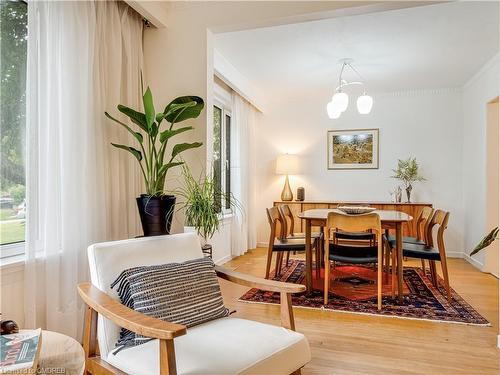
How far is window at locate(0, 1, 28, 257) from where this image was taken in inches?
73.9

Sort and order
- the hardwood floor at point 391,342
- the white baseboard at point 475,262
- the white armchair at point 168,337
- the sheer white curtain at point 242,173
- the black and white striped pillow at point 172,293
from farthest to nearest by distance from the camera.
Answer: the sheer white curtain at point 242,173, the white baseboard at point 475,262, the hardwood floor at point 391,342, the black and white striped pillow at point 172,293, the white armchair at point 168,337

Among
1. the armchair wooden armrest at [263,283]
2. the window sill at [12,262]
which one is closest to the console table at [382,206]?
the armchair wooden armrest at [263,283]

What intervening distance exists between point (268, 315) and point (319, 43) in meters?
2.71

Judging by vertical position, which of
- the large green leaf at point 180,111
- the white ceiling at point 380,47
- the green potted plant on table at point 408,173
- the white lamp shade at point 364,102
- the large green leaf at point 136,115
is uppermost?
the white ceiling at point 380,47

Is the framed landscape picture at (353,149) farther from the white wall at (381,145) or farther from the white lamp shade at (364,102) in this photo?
the white lamp shade at (364,102)

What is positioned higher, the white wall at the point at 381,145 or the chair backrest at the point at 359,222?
the white wall at the point at 381,145

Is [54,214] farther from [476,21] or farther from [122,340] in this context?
[476,21]

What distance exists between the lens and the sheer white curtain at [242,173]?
16.9 feet

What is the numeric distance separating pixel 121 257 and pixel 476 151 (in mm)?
4801

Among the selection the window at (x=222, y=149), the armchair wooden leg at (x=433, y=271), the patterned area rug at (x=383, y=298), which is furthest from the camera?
the window at (x=222, y=149)

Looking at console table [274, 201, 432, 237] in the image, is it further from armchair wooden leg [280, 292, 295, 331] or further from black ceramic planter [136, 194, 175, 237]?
armchair wooden leg [280, 292, 295, 331]

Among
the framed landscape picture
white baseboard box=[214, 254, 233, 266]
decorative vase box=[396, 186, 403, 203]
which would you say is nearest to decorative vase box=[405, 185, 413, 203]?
decorative vase box=[396, 186, 403, 203]

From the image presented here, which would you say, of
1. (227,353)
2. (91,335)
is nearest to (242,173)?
(91,335)

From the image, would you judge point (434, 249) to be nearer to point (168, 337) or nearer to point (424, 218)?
point (424, 218)
